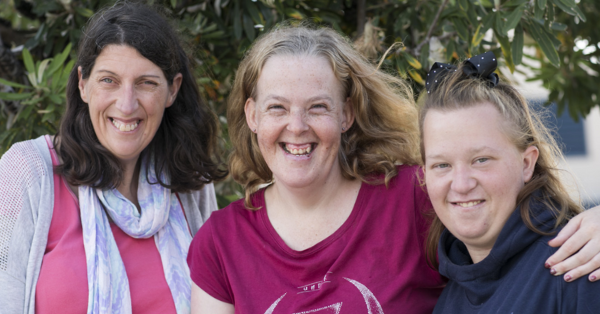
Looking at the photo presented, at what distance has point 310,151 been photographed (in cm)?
227

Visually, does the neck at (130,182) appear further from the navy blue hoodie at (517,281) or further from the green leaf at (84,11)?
the navy blue hoodie at (517,281)

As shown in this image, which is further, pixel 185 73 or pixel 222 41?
pixel 222 41

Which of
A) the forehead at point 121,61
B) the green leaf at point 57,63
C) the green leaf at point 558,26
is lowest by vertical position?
the green leaf at point 558,26

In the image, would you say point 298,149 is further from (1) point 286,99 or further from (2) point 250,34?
(2) point 250,34

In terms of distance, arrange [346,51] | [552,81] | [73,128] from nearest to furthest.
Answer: [346,51]
[73,128]
[552,81]

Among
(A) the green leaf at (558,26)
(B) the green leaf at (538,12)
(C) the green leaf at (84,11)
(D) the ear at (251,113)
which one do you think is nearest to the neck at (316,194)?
(D) the ear at (251,113)

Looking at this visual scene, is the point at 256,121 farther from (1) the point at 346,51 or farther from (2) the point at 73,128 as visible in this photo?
(2) the point at 73,128

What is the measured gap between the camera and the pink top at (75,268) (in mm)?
2281

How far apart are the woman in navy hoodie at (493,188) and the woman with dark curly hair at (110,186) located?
1.22 metres

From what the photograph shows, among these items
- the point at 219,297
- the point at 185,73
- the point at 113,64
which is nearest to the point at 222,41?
the point at 185,73

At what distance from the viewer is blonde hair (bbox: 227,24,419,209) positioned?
2.34 m

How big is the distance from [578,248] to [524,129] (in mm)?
386

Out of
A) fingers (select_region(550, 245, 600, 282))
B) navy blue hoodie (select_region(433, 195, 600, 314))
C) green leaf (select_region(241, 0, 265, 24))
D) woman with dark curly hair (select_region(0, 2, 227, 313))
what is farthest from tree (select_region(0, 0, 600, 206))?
fingers (select_region(550, 245, 600, 282))

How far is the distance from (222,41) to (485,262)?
204 cm
